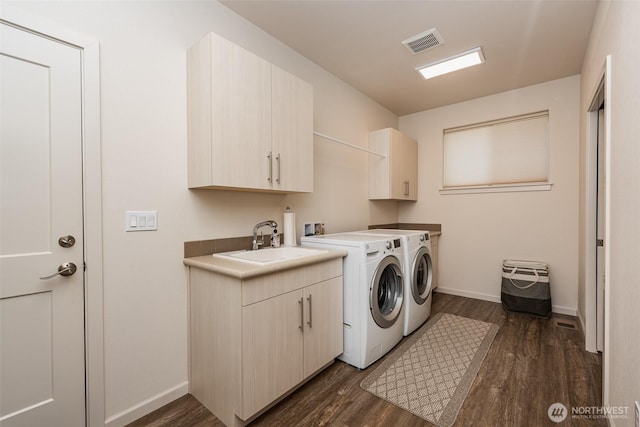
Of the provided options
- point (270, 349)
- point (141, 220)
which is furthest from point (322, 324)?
point (141, 220)

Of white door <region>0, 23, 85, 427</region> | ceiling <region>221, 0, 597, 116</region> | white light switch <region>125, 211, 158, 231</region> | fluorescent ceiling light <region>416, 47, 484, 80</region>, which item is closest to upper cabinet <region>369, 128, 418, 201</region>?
ceiling <region>221, 0, 597, 116</region>

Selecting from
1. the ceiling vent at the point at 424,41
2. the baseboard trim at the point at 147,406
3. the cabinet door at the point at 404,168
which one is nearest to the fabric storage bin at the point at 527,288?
the cabinet door at the point at 404,168

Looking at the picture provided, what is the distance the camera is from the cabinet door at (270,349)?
1.41 metres

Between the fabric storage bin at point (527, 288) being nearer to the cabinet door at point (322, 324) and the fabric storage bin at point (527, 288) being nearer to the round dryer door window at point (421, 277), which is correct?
the round dryer door window at point (421, 277)

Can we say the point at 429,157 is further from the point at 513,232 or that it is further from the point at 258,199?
the point at 258,199

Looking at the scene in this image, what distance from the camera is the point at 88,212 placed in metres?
1.38

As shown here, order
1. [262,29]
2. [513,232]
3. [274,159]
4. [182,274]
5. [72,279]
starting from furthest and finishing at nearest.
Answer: [513,232] → [262,29] → [274,159] → [182,274] → [72,279]

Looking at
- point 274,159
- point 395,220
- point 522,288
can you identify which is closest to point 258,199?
point 274,159

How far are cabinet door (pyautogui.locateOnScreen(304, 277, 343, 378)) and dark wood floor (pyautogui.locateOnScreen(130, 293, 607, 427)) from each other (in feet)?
0.53

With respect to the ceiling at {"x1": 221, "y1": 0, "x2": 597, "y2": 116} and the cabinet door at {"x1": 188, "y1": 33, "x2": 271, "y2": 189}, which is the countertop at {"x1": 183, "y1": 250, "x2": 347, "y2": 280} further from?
the ceiling at {"x1": 221, "y1": 0, "x2": 597, "y2": 116}

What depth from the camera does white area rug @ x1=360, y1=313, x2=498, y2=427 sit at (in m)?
1.63

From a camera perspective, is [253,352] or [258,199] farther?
[258,199]

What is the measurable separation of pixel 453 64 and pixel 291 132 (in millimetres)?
1823

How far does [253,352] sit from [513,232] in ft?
10.8
